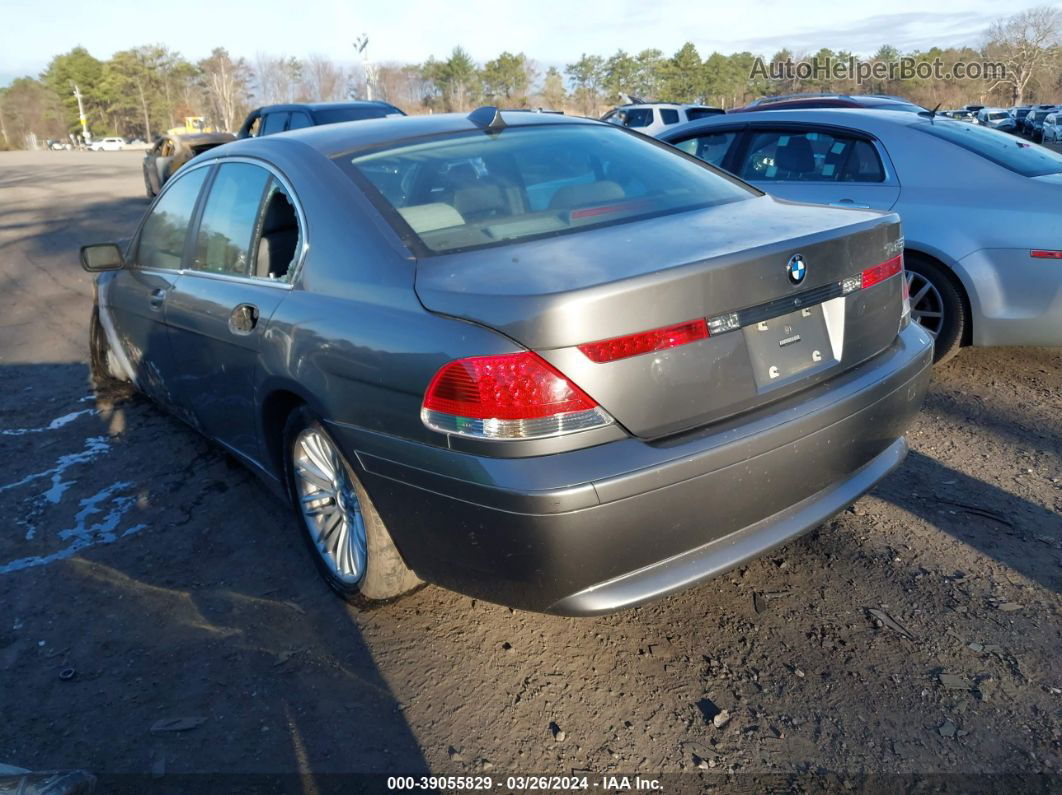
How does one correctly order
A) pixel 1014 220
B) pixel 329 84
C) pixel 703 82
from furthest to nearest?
pixel 329 84 < pixel 703 82 < pixel 1014 220

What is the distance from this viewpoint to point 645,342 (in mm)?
2170

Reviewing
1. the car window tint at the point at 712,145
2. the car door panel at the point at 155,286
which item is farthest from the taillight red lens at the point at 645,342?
the car window tint at the point at 712,145

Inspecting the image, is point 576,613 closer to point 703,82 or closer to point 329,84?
point 703,82

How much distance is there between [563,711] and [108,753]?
132 centimetres

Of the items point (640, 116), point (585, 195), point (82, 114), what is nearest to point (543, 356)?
point (585, 195)

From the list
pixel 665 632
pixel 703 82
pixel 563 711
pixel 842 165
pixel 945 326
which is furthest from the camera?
pixel 703 82

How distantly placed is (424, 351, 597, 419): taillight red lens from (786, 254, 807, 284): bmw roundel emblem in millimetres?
735

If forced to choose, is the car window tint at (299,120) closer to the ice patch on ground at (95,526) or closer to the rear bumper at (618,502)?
the ice patch on ground at (95,526)

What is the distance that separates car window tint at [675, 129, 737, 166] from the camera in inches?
232

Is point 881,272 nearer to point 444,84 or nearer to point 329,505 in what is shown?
point 329,505

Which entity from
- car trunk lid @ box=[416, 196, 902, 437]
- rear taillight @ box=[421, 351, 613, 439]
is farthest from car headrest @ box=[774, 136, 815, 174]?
rear taillight @ box=[421, 351, 613, 439]

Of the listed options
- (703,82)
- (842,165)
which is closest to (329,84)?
(703,82)

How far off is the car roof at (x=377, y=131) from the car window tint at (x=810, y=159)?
2285 millimetres

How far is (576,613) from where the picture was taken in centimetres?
227
